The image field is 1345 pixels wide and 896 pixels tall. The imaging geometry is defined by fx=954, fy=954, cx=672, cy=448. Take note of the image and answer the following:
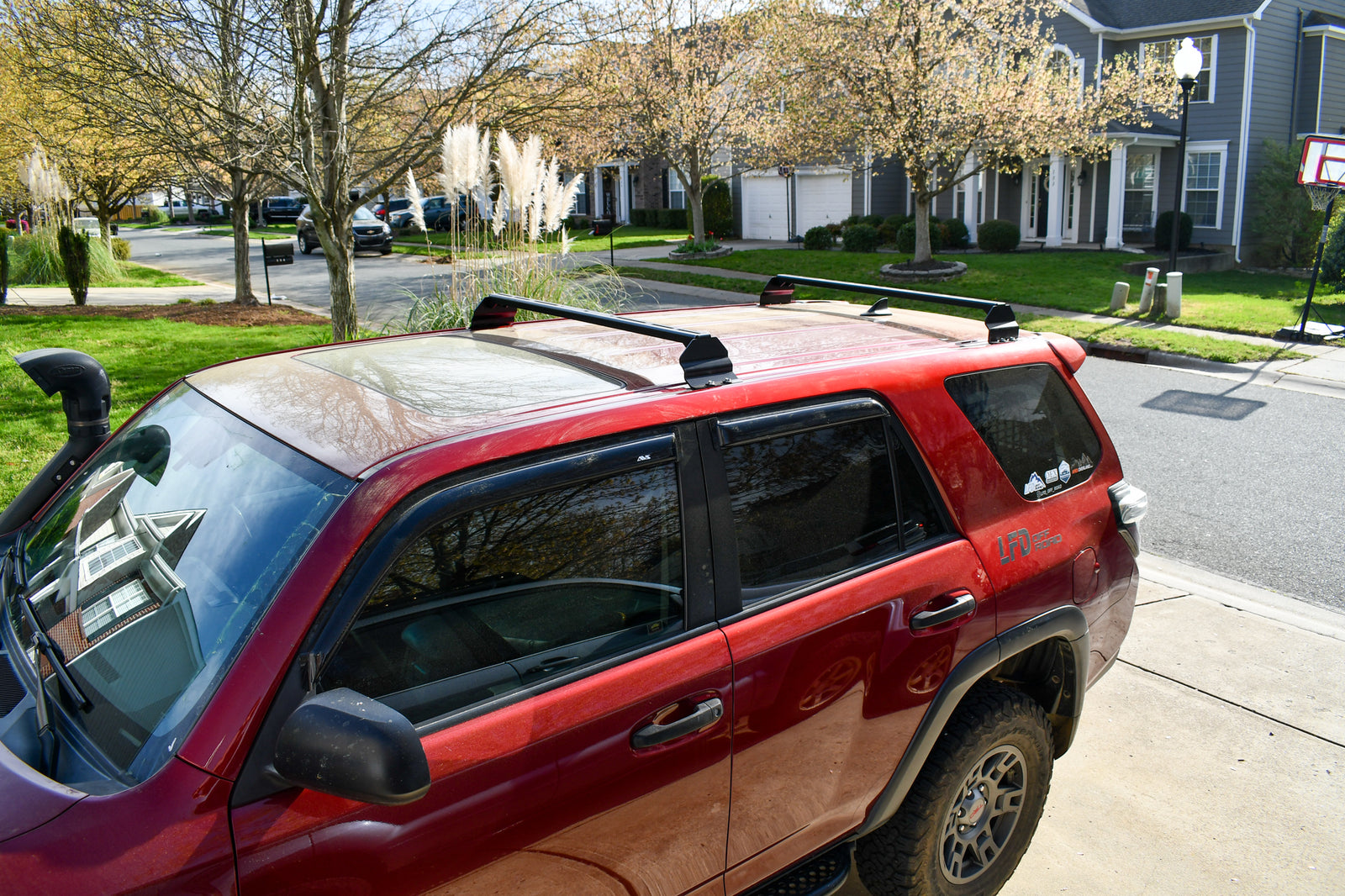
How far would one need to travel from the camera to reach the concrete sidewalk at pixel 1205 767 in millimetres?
3260

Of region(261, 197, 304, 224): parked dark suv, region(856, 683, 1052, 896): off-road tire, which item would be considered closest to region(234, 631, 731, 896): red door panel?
region(856, 683, 1052, 896): off-road tire

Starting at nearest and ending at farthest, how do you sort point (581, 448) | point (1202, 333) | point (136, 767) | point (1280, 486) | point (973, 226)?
point (136, 767)
point (581, 448)
point (1280, 486)
point (1202, 333)
point (973, 226)

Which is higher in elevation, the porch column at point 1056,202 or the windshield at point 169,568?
the porch column at point 1056,202

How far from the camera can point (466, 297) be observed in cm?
884

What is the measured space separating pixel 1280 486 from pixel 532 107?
762 centimetres

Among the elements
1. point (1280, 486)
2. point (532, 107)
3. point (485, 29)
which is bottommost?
point (1280, 486)

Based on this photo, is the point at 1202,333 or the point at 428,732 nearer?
the point at 428,732

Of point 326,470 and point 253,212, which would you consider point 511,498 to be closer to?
point 326,470

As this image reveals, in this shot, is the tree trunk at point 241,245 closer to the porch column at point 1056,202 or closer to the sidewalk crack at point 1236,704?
the sidewalk crack at point 1236,704

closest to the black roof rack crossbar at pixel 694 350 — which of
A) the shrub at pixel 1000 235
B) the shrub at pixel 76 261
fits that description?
the shrub at pixel 76 261

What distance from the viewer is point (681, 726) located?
2129mm

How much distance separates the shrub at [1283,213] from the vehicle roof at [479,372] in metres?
25.9

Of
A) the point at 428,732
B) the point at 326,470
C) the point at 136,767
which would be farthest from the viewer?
the point at 326,470

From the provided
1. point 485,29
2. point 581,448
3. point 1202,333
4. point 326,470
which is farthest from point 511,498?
point 1202,333
